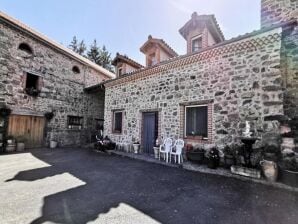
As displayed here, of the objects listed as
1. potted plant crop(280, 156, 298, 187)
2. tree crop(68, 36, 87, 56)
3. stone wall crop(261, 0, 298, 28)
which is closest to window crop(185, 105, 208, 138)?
potted plant crop(280, 156, 298, 187)

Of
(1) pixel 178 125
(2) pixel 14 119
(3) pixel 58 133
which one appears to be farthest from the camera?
(3) pixel 58 133

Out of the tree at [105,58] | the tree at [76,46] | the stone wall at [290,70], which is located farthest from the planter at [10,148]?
the tree at [76,46]

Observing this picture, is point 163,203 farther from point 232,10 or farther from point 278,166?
point 232,10

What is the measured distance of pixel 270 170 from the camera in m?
4.43

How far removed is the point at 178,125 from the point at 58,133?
853 cm

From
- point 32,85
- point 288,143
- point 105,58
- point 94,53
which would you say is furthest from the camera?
point 105,58

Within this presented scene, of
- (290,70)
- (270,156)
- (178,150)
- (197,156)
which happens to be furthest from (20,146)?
(290,70)

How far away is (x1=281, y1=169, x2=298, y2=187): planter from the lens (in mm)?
4085

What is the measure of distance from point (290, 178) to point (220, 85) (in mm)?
3372

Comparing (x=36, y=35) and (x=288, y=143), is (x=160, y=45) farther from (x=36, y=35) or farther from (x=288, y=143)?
(x=36, y=35)

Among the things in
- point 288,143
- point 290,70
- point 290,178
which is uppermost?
point 290,70

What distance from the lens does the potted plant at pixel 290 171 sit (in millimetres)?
4104

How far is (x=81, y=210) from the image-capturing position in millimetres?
2963

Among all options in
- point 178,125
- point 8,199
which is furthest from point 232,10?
point 8,199
